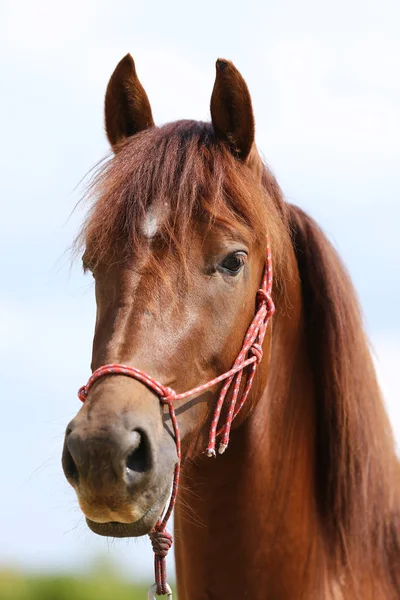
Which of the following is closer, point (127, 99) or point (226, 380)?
point (226, 380)

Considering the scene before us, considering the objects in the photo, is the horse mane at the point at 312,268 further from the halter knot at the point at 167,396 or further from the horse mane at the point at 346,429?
the halter knot at the point at 167,396

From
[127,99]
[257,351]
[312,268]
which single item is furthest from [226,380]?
[127,99]

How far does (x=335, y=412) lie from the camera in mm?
3982

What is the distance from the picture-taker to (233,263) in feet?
11.3

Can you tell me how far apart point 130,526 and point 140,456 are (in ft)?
0.81

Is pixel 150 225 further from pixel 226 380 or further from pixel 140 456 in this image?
pixel 140 456

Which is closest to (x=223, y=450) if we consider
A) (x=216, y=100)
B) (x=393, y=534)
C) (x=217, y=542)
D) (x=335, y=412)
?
(x=217, y=542)

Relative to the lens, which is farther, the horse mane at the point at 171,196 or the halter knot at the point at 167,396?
the horse mane at the point at 171,196

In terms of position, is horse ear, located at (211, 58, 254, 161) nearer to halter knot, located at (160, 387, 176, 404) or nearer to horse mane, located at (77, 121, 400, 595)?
horse mane, located at (77, 121, 400, 595)

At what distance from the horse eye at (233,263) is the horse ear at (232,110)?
573mm

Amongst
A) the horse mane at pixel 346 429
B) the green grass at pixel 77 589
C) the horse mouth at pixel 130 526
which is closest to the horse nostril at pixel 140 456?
the horse mouth at pixel 130 526

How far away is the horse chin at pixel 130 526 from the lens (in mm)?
2949

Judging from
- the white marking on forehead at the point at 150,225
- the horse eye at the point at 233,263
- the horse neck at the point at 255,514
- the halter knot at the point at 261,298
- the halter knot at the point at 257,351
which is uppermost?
the white marking on forehead at the point at 150,225

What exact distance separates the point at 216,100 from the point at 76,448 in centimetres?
174
